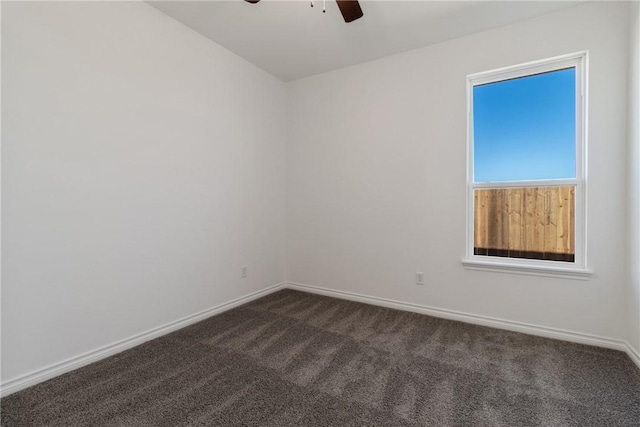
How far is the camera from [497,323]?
255 cm

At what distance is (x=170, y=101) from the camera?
246cm

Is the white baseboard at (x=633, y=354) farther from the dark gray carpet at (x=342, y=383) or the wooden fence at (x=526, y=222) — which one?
the wooden fence at (x=526, y=222)

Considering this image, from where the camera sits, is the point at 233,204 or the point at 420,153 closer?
the point at 420,153

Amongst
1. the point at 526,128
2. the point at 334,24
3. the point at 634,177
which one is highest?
the point at 334,24

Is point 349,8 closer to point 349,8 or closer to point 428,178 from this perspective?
point 349,8

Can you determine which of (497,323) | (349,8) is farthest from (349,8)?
(497,323)

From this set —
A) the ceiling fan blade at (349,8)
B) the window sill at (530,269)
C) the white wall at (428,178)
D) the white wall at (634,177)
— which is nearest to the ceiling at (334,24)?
the white wall at (428,178)

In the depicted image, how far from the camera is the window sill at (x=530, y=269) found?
2.25 metres

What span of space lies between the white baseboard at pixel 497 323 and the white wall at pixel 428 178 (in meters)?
0.05

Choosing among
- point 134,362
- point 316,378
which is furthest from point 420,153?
point 134,362

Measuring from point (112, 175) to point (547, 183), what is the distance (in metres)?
3.55

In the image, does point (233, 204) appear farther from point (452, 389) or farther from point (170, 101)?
point (452, 389)

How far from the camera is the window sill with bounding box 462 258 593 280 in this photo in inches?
88.6

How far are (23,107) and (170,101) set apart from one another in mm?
977
